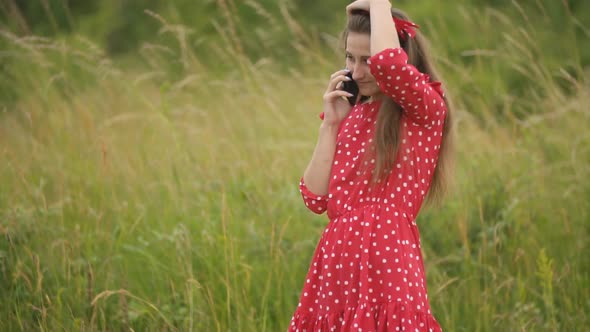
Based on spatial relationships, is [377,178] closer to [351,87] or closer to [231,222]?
[351,87]

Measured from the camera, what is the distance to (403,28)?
2.36 meters

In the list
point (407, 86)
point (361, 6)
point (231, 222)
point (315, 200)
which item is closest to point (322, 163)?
point (315, 200)

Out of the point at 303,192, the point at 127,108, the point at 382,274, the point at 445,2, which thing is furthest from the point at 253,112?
the point at 445,2

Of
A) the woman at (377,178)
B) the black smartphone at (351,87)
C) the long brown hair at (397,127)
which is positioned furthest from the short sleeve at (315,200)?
the black smartphone at (351,87)

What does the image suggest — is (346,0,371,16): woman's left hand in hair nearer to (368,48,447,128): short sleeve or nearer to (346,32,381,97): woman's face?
(346,32,381,97): woman's face

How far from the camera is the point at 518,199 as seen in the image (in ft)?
12.3

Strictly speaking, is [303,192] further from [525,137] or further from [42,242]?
[525,137]

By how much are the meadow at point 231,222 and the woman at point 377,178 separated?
2.26 feet

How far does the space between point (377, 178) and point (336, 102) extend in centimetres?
35

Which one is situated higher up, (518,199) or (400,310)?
(400,310)

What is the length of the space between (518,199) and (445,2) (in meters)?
5.69

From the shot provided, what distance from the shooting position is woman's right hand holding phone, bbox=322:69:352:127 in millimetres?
2406

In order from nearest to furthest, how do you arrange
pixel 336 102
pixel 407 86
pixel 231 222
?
pixel 407 86
pixel 336 102
pixel 231 222

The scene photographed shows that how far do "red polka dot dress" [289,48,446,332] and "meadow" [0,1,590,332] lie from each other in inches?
27.6
